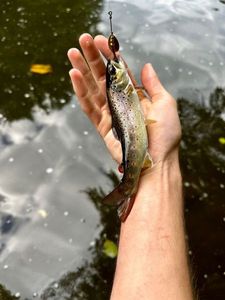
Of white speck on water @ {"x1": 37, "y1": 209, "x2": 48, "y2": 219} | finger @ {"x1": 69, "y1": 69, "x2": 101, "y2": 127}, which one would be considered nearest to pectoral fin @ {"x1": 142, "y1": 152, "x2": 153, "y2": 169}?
finger @ {"x1": 69, "y1": 69, "x2": 101, "y2": 127}

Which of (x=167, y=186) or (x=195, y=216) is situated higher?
(x=167, y=186)

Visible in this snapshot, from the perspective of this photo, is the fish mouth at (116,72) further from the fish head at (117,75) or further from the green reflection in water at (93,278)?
the green reflection in water at (93,278)

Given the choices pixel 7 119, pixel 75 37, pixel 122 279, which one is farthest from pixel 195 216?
pixel 75 37

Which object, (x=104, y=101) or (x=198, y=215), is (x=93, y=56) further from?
(x=198, y=215)

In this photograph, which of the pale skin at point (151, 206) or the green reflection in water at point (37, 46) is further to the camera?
the green reflection in water at point (37, 46)

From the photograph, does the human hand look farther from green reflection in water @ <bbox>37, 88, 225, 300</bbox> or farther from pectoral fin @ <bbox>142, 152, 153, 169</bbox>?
green reflection in water @ <bbox>37, 88, 225, 300</bbox>

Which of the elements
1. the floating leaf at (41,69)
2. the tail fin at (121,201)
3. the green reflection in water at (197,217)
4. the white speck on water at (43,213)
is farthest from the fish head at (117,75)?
the floating leaf at (41,69)

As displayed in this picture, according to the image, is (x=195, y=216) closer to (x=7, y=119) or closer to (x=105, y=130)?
(x=105, y=130)

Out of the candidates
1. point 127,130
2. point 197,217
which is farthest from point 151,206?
point 197,217
